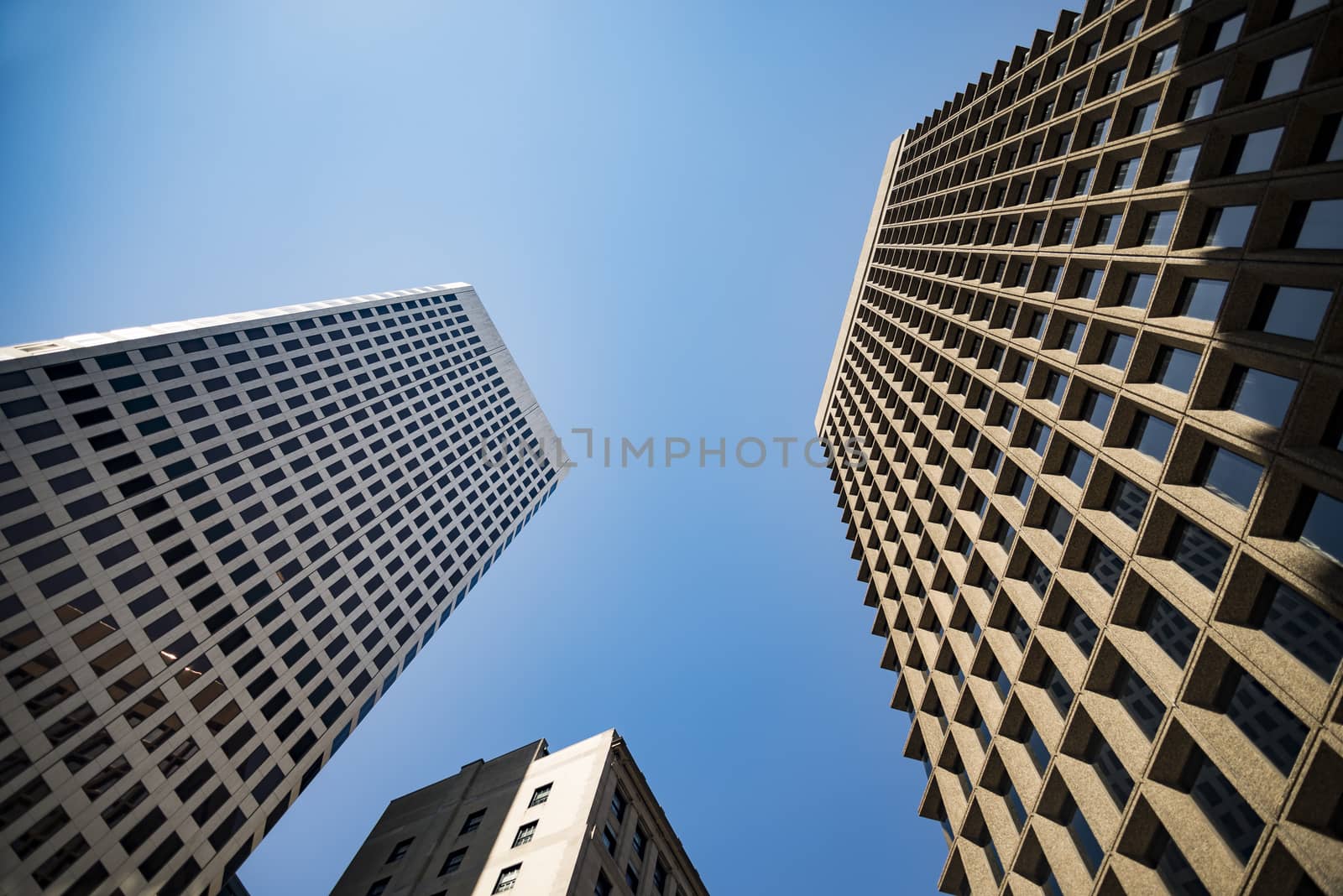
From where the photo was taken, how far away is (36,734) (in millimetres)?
29594

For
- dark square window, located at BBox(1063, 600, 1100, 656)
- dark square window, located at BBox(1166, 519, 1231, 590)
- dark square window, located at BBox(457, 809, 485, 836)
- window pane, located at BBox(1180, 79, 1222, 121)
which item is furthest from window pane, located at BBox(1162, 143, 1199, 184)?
dark square window, located at BBox(457, 809, 485, 836)

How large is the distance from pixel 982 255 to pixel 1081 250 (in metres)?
9.93

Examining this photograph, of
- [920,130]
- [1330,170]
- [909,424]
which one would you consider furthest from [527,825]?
[920,130]

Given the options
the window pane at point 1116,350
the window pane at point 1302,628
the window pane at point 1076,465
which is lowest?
the window pane at point 1302,628

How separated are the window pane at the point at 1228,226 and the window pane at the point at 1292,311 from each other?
177 centimetres

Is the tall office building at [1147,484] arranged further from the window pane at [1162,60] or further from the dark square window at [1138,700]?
the window pane at [1162,60]

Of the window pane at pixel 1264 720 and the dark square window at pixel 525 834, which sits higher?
the window pane at pixel 1264 720

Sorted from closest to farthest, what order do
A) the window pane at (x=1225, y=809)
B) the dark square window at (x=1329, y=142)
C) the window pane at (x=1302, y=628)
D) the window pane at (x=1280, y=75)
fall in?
the window pane at (x=1302, y=628) < the window pane at (x=1225, y=809) < the dark square window at (x=1329, y=142) < the window pane at (x=1280, y=75)

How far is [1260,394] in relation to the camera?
12461 millimetres

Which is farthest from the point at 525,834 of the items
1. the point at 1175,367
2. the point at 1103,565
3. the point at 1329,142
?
the point at 1329,142

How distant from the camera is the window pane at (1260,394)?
38.8ft

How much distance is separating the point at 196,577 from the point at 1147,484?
166 ft

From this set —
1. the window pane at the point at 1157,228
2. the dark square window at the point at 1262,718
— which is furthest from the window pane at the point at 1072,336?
the dark square window at the point at 1262,718

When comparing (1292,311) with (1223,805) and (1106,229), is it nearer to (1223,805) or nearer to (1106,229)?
(1106,229)
